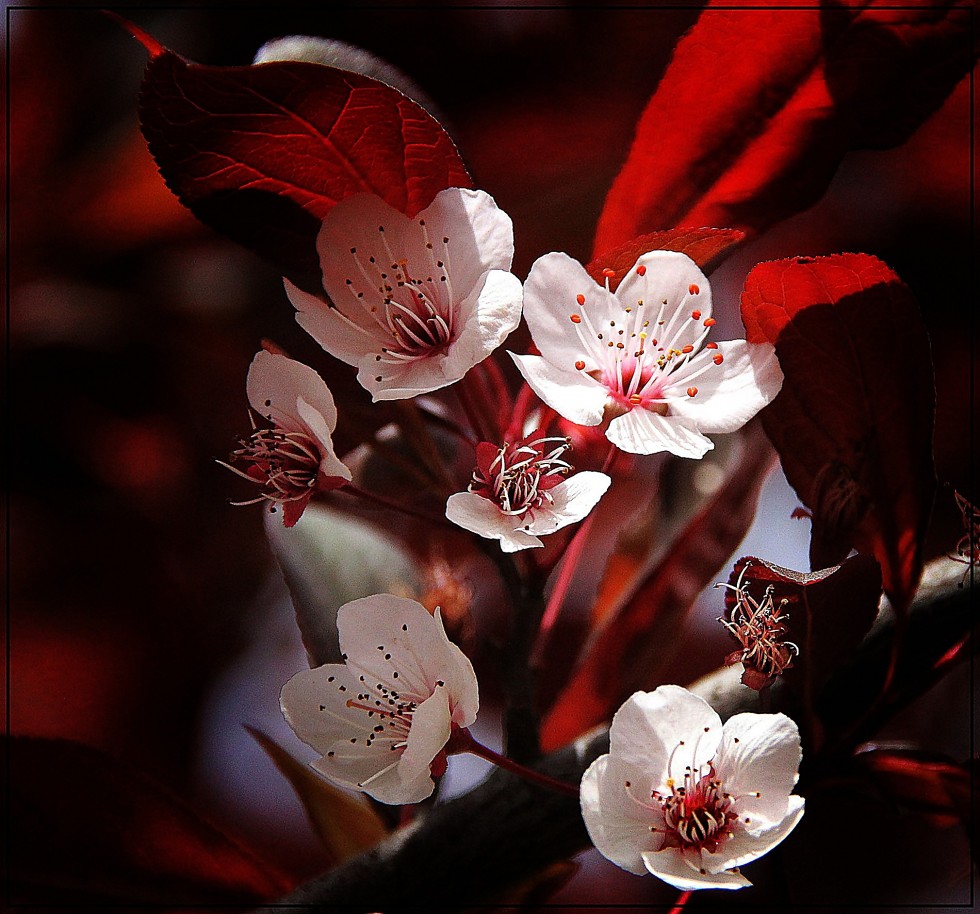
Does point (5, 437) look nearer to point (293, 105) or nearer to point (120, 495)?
point (120, 495)

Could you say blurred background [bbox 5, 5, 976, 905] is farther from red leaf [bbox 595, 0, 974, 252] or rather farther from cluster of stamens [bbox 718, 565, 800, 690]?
cluster of stamens [bbox 718, 565, 800, 690]

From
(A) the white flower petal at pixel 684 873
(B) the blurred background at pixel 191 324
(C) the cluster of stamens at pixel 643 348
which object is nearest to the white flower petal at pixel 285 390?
(C) the cluster of stamens at pixel 643 348

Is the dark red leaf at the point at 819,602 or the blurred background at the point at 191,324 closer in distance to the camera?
the dark red leaf at the point at 819,602

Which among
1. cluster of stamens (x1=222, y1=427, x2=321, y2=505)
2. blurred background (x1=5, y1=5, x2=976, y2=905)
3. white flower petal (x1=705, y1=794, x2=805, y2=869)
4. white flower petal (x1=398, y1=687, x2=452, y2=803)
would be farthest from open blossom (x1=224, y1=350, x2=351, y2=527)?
blurred background (x1=5, y1=5, x2=976, y2=905)

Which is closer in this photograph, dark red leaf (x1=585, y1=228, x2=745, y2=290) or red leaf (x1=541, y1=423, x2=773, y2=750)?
dark red leaf (x1=585, y1=228, x2=745, y2=290)

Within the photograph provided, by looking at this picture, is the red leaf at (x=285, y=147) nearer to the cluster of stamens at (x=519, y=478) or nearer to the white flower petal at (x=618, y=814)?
the cluster of stamens at (x=519, y=478)

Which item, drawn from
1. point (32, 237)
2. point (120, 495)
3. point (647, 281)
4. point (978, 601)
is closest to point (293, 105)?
point (647, 281)
